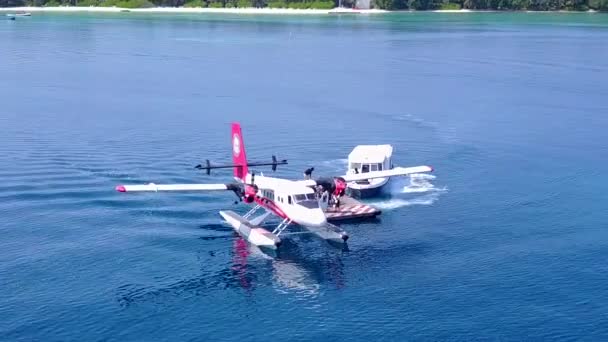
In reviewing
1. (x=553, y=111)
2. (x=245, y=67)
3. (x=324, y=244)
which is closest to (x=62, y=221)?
(x=324, y=244)

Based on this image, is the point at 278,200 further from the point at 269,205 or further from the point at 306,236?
the point at 306,236

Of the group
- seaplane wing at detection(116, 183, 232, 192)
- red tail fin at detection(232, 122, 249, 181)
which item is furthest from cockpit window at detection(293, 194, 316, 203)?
red tail fin at detection(232, 122, 249, 181)

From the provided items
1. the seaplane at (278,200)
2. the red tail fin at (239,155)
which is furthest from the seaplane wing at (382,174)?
the red tail fin at (239,155)

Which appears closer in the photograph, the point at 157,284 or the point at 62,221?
the point at 157,284

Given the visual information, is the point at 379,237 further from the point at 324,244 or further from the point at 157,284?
the point at 157,284

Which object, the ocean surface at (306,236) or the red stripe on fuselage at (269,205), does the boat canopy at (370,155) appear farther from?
the red stripe on fuselage at (269,205)

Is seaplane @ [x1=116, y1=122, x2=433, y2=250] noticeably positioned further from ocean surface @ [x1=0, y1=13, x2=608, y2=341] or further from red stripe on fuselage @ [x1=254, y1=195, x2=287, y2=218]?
ocean surface @ [x1=0, y1=13, x2=608, y2=341]

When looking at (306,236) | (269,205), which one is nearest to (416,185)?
(306,236)
